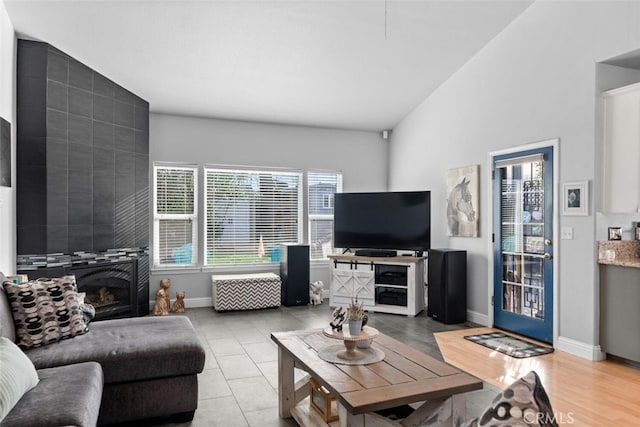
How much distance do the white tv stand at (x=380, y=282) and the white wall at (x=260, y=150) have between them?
0.84 metres

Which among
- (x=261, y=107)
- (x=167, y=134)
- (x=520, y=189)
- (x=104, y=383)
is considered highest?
(x=261, y=107)

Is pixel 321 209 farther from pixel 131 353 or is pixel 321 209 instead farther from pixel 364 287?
pixel 131 353

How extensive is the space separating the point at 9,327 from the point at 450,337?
12.7 ft

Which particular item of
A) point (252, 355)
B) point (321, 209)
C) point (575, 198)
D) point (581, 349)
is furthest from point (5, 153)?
point (581, 349)

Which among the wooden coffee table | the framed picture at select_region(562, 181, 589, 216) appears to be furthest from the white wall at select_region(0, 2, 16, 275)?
the framed picture at select_region(562, 181, 589, 216)

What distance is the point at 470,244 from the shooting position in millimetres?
5348

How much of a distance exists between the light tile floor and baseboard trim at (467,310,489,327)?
11.5 inches

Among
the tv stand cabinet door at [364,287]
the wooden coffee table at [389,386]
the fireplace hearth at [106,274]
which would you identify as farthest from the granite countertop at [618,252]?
the fireplace hearth at [106,274]

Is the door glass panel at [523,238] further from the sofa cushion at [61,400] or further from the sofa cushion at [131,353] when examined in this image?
the sofa cushion at [61,400]

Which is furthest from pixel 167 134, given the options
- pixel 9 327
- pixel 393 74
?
pixel 9 327

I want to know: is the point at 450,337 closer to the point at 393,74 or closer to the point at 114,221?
the point at 393,74

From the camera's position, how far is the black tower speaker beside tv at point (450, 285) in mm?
5117

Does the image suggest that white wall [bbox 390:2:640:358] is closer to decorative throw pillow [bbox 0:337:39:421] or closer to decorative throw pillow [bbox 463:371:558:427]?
decorative throw pillow [bbox 463:371:558:427]

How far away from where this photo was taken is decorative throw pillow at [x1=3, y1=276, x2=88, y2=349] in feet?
8.67
